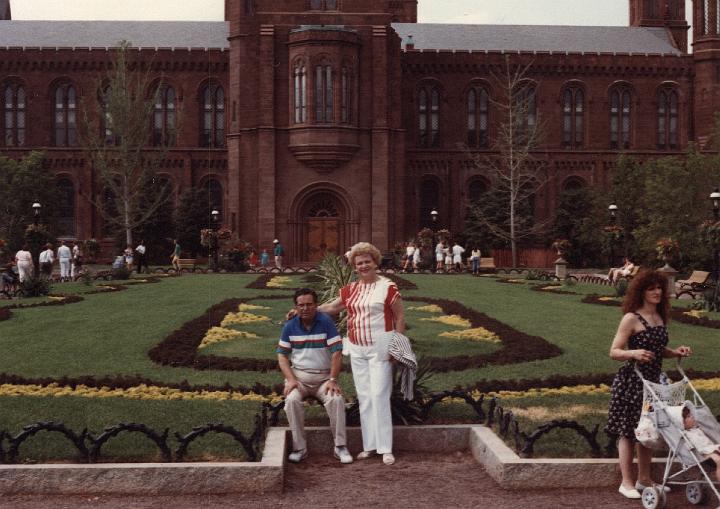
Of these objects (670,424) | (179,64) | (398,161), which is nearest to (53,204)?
(179,64)

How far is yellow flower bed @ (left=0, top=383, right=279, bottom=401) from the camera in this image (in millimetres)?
10711

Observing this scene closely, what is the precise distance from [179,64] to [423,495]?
50.0m

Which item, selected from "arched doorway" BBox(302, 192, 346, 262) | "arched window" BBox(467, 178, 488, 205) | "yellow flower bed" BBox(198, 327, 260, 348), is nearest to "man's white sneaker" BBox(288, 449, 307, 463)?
"yellow flower bed" BBox(198, 327, 260, 348)

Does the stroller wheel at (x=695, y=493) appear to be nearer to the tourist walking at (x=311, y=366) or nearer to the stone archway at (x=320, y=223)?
the tourist walking at (x=311, y=366)

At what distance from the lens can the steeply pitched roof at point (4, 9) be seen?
246 ft

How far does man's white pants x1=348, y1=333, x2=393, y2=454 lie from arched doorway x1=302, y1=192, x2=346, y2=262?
38018mm

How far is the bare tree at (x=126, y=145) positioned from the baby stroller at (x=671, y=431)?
44247 mm

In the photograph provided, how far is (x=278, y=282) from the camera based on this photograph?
31.4 meters

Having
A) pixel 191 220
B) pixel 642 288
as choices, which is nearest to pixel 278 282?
pixel 191 220

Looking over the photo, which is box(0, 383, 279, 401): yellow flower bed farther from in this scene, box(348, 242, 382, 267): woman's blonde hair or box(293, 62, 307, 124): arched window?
box(293, 62, 307, 124): arched window

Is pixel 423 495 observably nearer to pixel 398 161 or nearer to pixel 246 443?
pixel 246 443

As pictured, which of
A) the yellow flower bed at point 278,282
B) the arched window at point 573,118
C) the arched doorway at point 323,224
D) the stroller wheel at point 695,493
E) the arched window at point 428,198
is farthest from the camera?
the arched window at point 573,118

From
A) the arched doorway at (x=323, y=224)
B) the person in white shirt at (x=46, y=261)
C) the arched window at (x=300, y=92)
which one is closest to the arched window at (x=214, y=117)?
the arched doorway at (x=323, y=224)

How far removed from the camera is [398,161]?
47062mm
